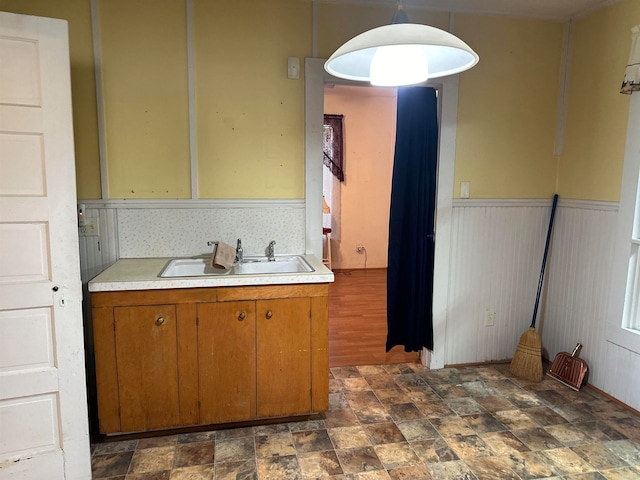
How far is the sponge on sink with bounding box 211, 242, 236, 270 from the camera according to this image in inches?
93.0

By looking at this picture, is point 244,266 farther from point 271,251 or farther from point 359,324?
point 359,324

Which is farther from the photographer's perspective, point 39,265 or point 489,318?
point 489,318

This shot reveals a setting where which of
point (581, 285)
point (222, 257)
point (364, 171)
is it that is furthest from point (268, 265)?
point (364, 171)

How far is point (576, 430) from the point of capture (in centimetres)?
240

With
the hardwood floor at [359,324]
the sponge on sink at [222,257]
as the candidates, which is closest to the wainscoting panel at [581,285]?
the hardwood floor at [359,324]

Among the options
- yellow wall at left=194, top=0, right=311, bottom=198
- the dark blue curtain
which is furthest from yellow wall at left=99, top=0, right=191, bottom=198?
the dark blue curtain

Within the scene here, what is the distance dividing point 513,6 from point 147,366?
320 centimetres

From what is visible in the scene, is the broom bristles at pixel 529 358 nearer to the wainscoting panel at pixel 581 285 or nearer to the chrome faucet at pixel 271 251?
the wainscoting panel at pixel 581 285

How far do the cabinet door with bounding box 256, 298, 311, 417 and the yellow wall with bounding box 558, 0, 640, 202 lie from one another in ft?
7.06

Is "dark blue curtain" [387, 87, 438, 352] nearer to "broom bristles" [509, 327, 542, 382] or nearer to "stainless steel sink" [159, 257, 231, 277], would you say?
"broom bristles" [509, 327, 542, 382]

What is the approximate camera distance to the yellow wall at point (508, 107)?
3.00m

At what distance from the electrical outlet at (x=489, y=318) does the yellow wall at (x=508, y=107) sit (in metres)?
0.89

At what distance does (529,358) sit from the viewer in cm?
302

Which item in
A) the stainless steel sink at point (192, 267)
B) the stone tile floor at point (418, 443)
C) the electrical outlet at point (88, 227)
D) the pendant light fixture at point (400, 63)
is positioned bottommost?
the stone tile floor at point (418, 443)
